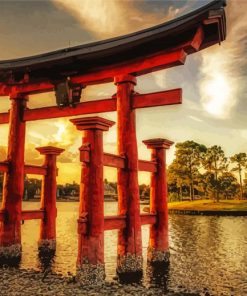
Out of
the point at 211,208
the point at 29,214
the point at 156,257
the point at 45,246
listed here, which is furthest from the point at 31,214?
the point at 211,208

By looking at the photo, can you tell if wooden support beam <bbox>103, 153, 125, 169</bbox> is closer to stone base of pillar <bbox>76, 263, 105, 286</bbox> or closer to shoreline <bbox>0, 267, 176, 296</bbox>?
stone base of pillar <bbox>76, 263, 105, 286</bbox>

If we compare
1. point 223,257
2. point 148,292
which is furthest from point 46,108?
point 223,257

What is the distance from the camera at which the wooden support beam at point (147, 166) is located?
35.3 feet

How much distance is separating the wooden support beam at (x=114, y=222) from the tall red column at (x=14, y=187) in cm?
419

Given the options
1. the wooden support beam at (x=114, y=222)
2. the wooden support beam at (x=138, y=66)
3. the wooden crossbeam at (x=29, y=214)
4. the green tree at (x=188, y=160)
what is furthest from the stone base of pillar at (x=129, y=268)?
the green tree at (x=188, y=160)

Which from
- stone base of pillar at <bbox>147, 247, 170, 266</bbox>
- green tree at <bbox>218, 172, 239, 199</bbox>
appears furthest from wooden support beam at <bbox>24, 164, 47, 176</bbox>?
green tree at <bbox>218, 172, 239, 199</bbox>

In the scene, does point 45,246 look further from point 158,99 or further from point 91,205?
point 158,99

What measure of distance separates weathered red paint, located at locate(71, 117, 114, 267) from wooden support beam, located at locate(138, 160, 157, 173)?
90.2 inches

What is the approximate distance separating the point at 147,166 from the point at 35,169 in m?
4.74

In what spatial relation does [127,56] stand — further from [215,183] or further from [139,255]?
[215,183]

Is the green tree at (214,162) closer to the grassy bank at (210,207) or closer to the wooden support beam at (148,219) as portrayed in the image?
the grassy bank at (210,207)

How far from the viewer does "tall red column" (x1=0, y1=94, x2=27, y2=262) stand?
1158cm

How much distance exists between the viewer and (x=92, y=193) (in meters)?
8.55

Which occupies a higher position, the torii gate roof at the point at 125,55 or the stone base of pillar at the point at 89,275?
the torii gate roof at the point at 125,55
